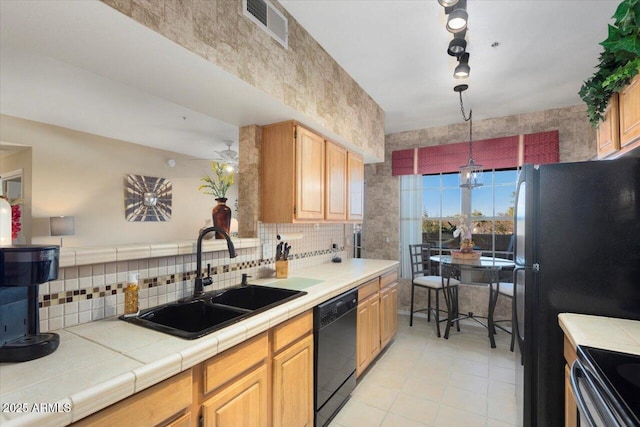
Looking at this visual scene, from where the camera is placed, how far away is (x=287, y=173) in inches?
92.4

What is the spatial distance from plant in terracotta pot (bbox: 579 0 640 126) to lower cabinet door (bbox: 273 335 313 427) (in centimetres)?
224

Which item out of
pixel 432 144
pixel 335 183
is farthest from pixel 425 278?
pixel 335 183

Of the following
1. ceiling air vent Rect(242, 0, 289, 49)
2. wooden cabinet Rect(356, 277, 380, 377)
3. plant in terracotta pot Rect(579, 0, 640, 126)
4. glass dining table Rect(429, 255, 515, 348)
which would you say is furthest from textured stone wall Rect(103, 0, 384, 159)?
glass dining table Rect(429, 255, 515, 348)

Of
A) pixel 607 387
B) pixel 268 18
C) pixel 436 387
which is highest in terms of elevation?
pixel 268 18

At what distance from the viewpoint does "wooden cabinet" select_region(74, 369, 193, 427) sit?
2.82 ft

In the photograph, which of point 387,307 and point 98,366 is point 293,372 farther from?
point 387,307

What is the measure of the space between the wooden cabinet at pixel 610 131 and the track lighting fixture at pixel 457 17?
40.5 inches

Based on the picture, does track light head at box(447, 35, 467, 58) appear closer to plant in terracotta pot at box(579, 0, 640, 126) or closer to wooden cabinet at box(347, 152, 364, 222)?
plant in terracotta pot at box(579, 0, 640, 126)

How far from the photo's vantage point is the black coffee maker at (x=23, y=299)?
37.0 inches

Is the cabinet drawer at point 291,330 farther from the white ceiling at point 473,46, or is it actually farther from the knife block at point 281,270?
the white ceiling at point 473,46

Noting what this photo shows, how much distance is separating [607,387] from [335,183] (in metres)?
2.33

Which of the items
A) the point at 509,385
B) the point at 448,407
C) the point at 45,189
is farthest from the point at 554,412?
the point at 45,189

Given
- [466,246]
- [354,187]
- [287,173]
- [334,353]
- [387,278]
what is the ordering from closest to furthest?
1. [334,353]
2. [287,173]
3. [387,278]
4. [354,187]
5. [466,246]

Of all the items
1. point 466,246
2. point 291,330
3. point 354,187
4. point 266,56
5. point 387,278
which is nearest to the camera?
point 291,330
